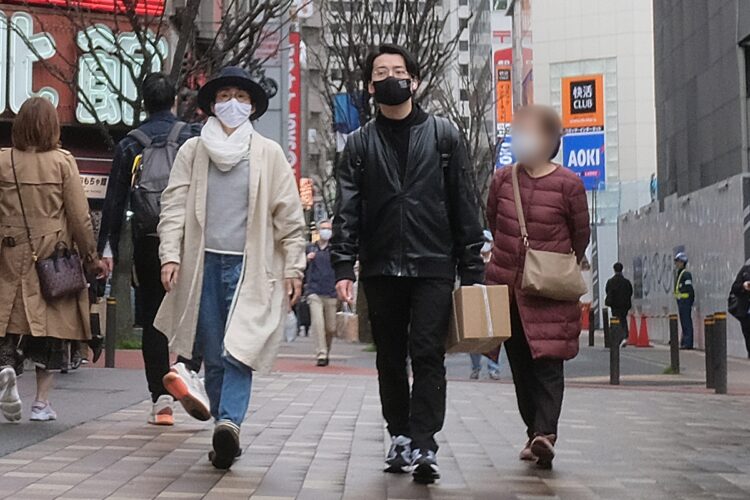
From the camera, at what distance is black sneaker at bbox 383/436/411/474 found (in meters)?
6.60

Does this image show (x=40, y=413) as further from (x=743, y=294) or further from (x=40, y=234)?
(x=743, y=294)

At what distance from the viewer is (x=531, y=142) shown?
744 cm

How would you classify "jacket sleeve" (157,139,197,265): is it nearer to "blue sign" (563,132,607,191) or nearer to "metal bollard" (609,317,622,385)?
"metal bollard" (609,317,622,385)

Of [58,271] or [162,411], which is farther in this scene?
[162,411]

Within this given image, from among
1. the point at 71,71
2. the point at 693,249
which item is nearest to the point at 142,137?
the point at 71,71

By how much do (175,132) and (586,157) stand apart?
37116 millimetres

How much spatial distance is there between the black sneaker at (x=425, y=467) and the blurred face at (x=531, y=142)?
1.83 meters

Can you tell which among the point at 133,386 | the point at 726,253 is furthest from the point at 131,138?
the point at 726,253

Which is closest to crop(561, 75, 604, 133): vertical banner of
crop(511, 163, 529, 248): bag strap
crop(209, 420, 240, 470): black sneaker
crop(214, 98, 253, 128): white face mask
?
crop(511, 163, 529, 248): bag strap

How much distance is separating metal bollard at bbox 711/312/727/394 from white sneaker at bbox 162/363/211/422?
8.70 meters

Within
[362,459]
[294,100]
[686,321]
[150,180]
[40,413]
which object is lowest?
[362,459]

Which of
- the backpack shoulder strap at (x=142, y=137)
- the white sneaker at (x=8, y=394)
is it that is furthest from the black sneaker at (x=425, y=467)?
the backpack shoulder strap at (x=142, y=137)

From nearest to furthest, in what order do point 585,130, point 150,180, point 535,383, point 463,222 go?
point 463,222, point 535,383, point 150,180, point 585,130

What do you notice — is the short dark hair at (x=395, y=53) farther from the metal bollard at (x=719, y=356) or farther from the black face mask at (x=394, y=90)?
the metal bollard at (x=719, y=356)
